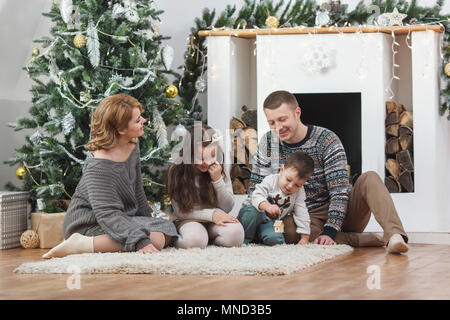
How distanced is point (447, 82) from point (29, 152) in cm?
239

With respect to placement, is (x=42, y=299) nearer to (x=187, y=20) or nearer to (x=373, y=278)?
(x=373, y=278)

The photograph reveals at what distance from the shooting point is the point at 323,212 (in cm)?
359

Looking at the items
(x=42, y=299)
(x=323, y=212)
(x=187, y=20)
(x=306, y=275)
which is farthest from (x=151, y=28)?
(x=42, y=299)

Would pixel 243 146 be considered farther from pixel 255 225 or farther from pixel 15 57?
pixel 15 57

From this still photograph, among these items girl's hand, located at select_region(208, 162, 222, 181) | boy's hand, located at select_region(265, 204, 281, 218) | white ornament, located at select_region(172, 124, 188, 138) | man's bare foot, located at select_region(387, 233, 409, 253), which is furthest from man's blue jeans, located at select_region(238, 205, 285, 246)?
white ornament, located at select_region(172, 124, 188, 138)

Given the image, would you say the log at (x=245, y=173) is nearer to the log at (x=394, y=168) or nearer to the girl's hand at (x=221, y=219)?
the log at (x=394, y=168)

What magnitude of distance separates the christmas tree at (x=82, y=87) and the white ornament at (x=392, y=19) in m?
1.32

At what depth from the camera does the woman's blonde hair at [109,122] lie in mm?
3242

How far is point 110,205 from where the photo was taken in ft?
10.3

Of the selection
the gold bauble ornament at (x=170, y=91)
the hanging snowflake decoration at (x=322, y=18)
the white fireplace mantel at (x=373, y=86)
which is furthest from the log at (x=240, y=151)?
the hanging snowflake decoration at (x=322, y=18)

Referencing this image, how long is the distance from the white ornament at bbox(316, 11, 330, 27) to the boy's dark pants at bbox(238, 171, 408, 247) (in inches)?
46.9

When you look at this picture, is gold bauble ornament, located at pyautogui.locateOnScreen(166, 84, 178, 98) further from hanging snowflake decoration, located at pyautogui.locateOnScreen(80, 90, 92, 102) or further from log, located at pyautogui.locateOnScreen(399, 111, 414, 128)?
log, located at pyautogui.locateOnScreen(399, 111, 414, 128)
